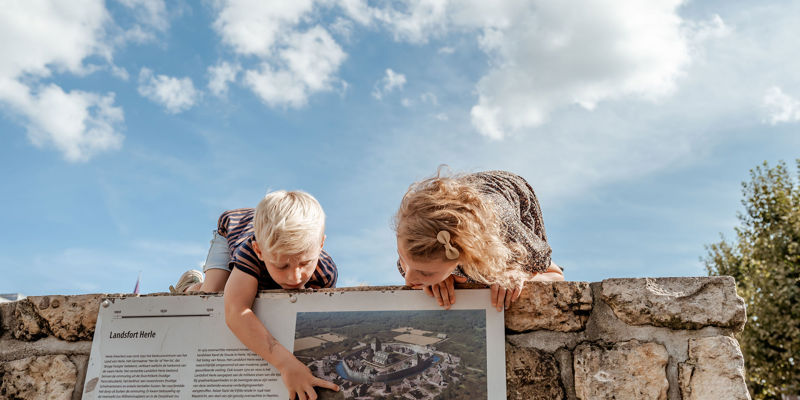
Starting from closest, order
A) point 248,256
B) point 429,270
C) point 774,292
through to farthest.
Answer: point 429,270 < point 248,256 < point 774,292

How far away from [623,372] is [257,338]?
1.60 metres

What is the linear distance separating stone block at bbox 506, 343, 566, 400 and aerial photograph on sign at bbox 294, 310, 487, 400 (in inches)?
4.9

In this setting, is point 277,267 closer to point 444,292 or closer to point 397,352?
point 397,352

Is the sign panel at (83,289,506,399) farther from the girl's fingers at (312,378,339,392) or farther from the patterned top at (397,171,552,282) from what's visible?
the patterned top at (397,171,552,282)

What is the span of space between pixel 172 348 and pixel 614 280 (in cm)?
211

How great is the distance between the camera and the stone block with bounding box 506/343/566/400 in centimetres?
218

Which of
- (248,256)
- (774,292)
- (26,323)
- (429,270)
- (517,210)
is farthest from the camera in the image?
(774,292)

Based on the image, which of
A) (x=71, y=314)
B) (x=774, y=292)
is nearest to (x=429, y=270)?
(x=71, y=314)

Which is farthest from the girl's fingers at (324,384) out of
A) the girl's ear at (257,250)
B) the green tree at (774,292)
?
the green tree at (774,292)

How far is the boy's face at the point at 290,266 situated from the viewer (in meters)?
2.41

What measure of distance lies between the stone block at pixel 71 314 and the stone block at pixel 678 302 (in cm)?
256

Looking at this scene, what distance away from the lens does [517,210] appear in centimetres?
289

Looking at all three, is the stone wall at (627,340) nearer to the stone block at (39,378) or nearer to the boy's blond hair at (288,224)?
the boy's blond hair at (288,224)

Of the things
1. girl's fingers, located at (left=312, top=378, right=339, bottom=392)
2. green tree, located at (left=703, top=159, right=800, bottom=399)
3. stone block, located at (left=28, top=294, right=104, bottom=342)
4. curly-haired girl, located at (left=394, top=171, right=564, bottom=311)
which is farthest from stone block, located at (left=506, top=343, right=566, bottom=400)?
green tree, located at (left=703, top=159, right=800, bottom=399)
